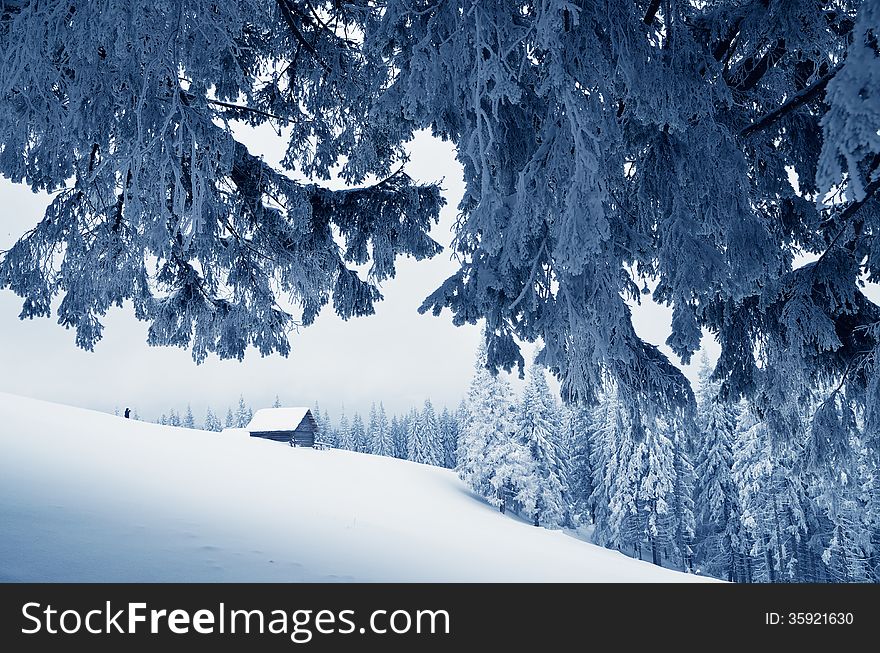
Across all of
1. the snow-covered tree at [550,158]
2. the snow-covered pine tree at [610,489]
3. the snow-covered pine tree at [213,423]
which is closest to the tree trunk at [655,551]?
the snow-covered pine tree at [610,489]

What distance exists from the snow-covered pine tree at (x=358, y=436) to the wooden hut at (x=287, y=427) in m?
28.1

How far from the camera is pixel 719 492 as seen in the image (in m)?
29.7

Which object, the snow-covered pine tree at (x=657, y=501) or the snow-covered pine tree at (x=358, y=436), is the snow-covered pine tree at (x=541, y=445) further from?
the snow-covered pine tree at (x=358, y=436)

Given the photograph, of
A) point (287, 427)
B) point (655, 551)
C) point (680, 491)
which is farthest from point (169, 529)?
point (287, 427)

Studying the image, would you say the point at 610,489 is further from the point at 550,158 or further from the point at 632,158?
the point at 550,158

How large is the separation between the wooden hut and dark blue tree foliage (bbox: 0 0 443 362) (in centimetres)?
3534

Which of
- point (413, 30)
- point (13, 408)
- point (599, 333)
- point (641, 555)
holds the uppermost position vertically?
point (413, 30)

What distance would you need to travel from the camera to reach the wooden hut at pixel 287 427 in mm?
41062

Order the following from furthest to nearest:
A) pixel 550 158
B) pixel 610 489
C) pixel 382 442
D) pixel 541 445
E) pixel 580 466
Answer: pixel 382 442 → pixel 580 466 → pixel 541 445 → pixel 610 489 → pixel 550 158

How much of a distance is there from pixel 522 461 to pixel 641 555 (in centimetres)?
1351

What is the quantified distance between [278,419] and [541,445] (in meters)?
22.3
